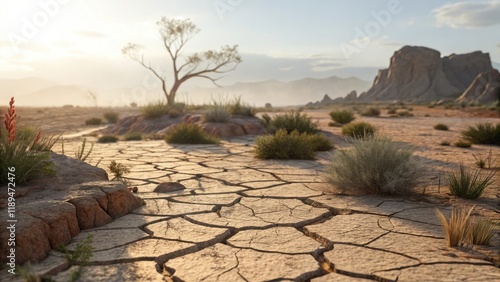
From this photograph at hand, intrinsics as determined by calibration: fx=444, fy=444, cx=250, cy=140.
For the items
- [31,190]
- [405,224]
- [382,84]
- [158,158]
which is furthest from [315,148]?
[382,84]

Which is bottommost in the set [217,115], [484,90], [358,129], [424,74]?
[358,129]

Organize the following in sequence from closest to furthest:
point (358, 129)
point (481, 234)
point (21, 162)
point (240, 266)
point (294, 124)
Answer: point (240, 266), point (481, 234), point (21, 162), point (294, 124), point (358, 129)

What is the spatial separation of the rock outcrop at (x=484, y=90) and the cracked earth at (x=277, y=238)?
1619 inches

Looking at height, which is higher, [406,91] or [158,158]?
[406,91]

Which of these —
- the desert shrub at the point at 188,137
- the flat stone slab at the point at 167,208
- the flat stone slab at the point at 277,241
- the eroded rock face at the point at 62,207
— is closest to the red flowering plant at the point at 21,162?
the eroded rock face at the point at 62,207

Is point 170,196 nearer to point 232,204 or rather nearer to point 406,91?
point 232,204

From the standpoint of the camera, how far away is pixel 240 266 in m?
2.72

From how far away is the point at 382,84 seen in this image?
85375 mm

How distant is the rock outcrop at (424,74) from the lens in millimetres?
75250

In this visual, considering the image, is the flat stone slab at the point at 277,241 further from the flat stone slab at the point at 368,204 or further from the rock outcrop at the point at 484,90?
the rock outcrop at the point at 484,90

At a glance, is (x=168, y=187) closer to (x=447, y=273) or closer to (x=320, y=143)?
(x=447, y=273)

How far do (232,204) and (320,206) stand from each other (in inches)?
33.0

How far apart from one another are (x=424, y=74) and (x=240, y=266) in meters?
83.0

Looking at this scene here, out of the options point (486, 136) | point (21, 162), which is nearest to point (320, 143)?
point (486, 136)
